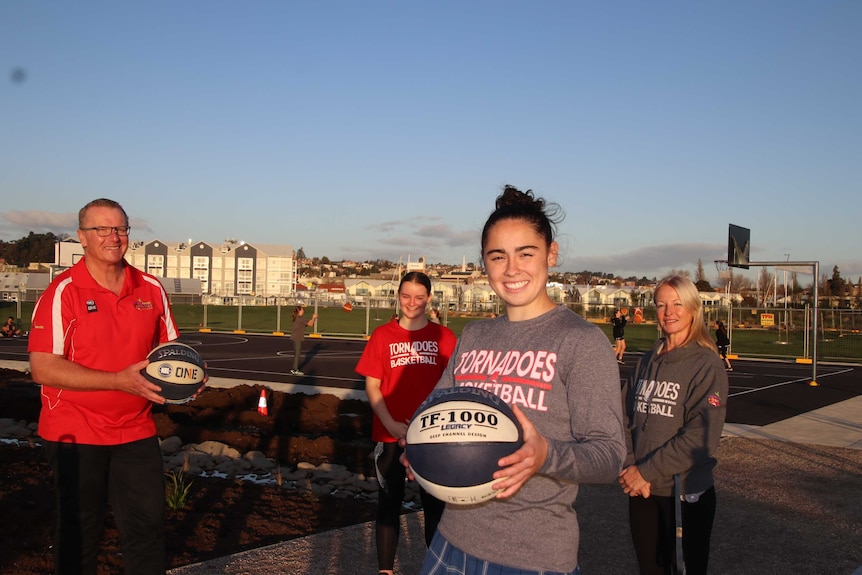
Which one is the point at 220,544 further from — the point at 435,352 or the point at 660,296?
the point at 660,296

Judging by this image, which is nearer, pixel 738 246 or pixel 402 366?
pixel 402 366

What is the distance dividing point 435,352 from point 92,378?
2.62m

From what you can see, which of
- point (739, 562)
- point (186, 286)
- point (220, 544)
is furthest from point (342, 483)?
point (186, 286)

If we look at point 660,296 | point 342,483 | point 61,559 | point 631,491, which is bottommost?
point 342,483

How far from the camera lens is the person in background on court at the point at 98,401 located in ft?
14.1

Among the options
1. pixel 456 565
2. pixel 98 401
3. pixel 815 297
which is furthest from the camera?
pixel 815 297

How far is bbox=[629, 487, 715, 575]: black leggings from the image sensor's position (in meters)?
4.30

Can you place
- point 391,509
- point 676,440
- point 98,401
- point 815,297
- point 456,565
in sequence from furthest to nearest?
1. point 815,297
2. point 391,509
3. point 98,401
4. point 676,440
5. point 456,565

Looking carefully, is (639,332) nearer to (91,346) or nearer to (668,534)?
(668,534)

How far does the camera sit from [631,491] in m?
4.33

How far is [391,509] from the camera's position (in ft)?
18.2

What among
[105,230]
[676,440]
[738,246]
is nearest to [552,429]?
[676,440]

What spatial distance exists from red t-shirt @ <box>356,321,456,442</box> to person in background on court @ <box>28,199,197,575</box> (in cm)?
182

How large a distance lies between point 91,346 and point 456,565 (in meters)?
2.71
